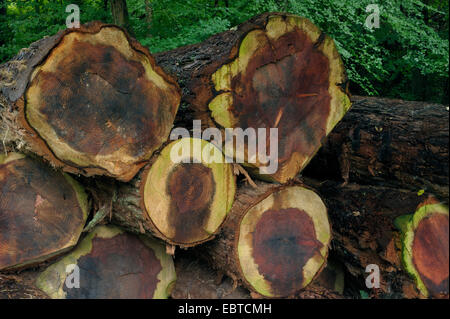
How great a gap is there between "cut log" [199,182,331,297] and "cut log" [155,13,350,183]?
0.54 feet

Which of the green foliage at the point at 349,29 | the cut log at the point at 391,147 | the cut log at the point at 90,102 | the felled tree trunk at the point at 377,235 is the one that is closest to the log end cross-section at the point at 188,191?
the cut log at the point at 90,102

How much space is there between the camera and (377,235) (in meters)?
2.36

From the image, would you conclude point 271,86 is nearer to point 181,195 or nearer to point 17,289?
point 181,195

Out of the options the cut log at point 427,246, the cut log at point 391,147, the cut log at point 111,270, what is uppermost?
the cut log at point 391,147

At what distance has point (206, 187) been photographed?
2305 mm

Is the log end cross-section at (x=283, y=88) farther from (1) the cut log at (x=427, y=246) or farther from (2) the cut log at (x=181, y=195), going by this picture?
(1) the cut log at (x=427, y=246)

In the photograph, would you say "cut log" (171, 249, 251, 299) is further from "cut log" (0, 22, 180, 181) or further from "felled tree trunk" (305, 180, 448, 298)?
"cut log" (0, 22, 180, 181)

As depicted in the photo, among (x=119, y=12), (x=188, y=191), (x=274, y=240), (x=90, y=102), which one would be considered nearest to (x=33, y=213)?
(x=90, y=102)

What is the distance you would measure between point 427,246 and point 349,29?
6.54ft

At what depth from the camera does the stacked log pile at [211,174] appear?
200cm

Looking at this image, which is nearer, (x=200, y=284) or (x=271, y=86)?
(x=271, y=86)

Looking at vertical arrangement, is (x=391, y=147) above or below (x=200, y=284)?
above

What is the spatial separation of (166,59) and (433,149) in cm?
183
